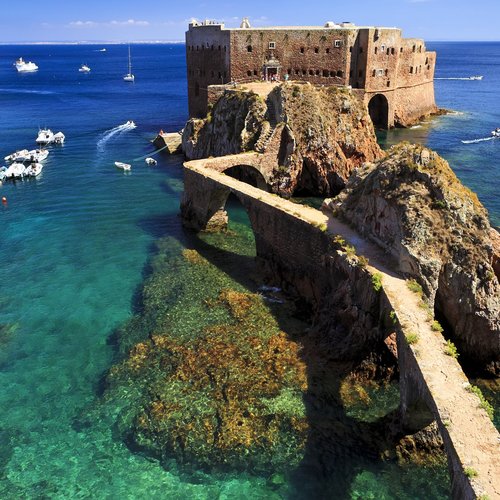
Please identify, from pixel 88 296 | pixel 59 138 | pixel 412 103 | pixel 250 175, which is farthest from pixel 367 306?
pixel 412 103

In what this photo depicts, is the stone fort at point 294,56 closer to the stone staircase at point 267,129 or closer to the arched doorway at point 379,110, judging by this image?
the arched doorway at point 379,110

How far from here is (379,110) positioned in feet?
249

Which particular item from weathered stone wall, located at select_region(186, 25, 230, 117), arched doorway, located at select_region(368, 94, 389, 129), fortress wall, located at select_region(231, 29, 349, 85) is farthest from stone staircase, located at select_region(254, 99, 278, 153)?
arched doorway, located at select_region(368, 94, 389, 129)

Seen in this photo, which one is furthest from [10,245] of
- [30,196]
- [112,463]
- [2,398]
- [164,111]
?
[164,111]

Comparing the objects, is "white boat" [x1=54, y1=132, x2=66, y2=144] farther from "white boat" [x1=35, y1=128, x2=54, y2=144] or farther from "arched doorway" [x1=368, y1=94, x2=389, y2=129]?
"arched doorway" [x1=368, y1=94, x2=389, y2=129]

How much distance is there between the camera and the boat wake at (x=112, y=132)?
69.6 metres

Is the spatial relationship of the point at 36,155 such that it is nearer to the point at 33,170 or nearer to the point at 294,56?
the point at 33,170

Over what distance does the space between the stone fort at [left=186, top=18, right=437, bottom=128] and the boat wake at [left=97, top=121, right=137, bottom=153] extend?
13.5 metres

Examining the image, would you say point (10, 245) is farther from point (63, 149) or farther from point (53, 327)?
point (63, 149)

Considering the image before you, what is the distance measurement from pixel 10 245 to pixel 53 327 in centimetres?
1389

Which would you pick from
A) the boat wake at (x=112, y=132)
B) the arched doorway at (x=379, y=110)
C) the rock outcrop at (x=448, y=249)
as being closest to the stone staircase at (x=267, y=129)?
the rock outcrop at (x=448, y=249)

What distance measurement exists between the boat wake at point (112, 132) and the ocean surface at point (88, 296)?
319mm

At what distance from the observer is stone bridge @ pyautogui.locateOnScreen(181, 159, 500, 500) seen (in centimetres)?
1438

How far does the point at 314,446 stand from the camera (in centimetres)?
1881
